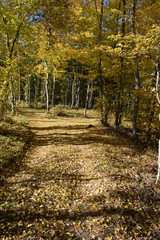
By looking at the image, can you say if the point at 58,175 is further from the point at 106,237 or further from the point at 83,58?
the point at 83,58

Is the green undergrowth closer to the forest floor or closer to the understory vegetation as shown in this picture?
the understory vegetation

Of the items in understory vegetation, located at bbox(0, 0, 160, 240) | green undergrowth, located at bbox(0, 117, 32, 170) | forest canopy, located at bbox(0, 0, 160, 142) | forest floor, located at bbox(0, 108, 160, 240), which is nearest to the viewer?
forest floor, located at bbox(0, 108, 160, 240)

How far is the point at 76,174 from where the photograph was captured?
6434 mm

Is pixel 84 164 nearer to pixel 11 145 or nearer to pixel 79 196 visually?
pixel 79 196

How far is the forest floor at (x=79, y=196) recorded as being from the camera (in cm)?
411

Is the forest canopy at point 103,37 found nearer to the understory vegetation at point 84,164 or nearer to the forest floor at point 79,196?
the understory vegetation at point 84,164

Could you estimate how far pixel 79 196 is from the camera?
5.29m

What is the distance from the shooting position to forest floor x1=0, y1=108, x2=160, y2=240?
411cm

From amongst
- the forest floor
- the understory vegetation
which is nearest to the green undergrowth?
the understory vegetation

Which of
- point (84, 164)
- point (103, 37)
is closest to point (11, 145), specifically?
point (84, 164)

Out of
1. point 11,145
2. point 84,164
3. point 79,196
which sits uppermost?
point 11,145

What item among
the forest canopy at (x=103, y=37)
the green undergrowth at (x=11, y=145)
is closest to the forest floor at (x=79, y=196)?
the green undergrowth at (x=11, y=145)

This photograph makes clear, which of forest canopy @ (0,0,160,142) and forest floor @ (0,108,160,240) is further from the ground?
forest canopy @ (0,0,160,142)

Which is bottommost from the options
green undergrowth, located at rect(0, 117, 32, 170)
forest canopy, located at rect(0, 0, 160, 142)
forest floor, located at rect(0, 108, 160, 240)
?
forest floor, located at rect(0, 108, 160, 240)
